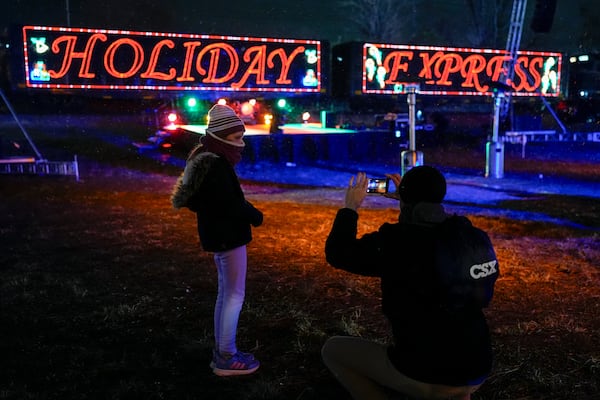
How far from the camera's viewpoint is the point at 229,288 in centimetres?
374

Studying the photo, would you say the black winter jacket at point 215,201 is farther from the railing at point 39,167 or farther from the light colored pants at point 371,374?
the railing at point 39,167

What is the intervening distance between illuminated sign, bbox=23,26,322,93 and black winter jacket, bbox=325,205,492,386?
18.4 meters

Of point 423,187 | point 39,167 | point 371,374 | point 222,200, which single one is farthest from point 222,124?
point 39,167

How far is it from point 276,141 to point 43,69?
26.0 ft

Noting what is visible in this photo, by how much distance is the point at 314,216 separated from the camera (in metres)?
10.2

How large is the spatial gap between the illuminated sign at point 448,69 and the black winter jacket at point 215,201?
19500mm

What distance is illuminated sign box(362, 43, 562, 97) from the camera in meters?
22.8

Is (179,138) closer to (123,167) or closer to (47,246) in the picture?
(123,167)

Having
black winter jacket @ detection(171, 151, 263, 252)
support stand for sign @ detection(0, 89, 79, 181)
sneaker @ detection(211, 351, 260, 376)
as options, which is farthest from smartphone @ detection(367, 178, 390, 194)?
support stand for sign @ detection(0, 89, 79, 181)

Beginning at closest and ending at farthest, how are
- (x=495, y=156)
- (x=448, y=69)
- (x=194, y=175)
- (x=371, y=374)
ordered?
1. (x=371, y=374)
2. (x=194, y=175)
3. (x=495, y=156)
4. (x=448, y=69)

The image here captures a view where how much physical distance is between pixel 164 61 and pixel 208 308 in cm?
1569

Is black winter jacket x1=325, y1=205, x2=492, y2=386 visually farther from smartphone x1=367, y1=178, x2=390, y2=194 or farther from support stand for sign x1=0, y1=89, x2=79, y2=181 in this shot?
support stand for sign x1=0, y1=89, x2=79, y2=181

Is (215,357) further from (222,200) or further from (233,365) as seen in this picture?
(222,200)

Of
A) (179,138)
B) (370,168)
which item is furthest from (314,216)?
(179,138)
